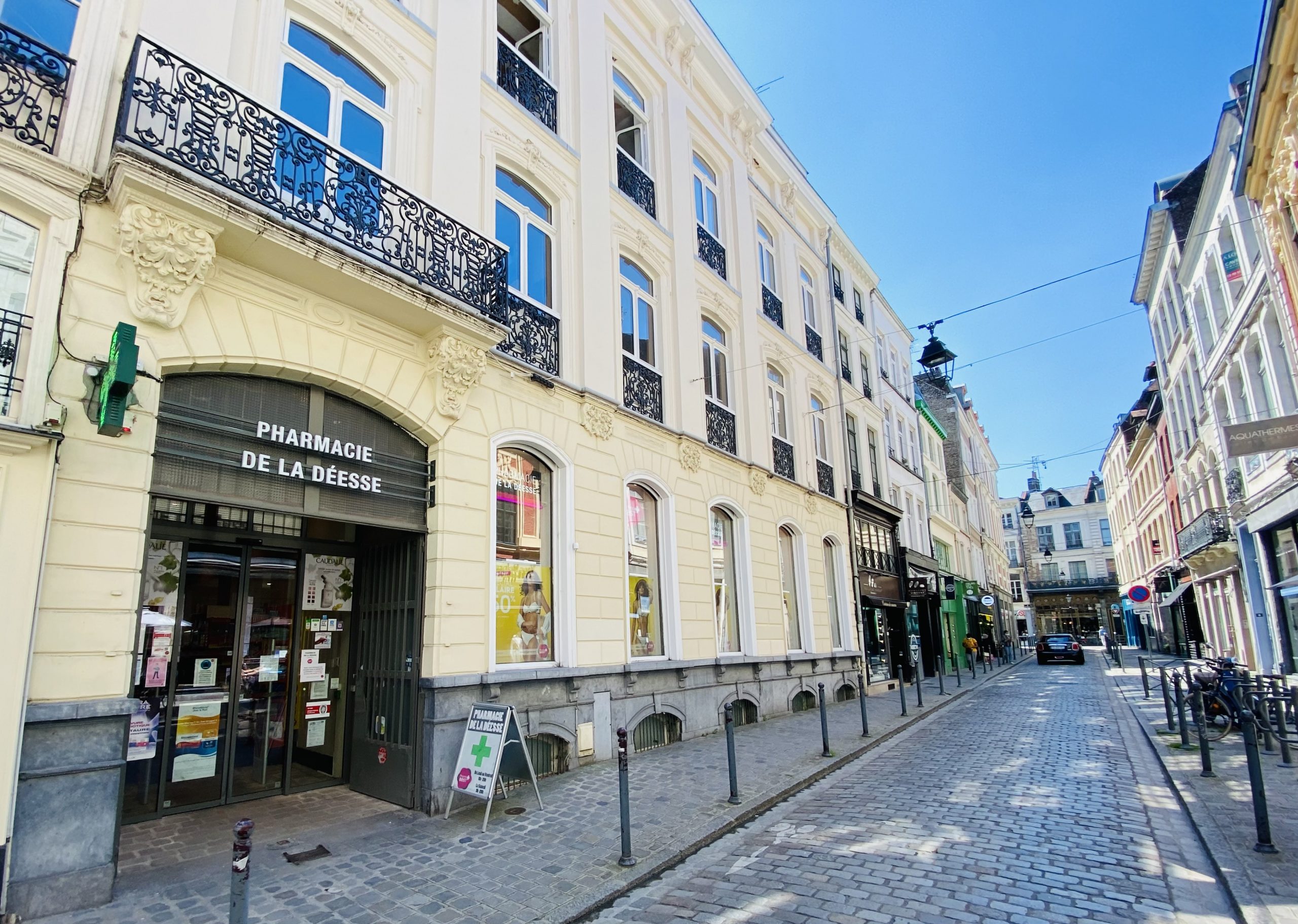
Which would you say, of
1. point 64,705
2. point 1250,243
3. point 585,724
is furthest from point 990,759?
point 1250,243

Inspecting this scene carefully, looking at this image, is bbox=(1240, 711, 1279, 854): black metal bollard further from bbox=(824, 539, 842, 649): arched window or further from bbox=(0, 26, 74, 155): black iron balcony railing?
bbox=(824, 539, 842, 649): arched window

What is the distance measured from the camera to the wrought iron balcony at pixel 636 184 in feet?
42.9

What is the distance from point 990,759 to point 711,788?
4.53m

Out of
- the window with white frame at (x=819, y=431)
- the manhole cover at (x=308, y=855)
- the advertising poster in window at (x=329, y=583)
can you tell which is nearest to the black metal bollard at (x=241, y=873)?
the manhole cover at (x=308, y=855)

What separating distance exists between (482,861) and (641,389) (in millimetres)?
8190

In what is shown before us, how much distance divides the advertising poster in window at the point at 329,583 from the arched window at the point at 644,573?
4.25 m

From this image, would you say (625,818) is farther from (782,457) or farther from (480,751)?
(782,457)

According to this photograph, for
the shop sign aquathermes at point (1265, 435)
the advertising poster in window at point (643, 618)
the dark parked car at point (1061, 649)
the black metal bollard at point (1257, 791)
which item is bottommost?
the dark parked car at point (1061, 649)

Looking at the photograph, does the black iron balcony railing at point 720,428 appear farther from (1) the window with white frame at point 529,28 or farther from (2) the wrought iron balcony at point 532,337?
(1) the window with white frame at point 529,28

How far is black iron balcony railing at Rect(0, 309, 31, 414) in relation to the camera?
4891mm

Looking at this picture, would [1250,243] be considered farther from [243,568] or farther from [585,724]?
[243,568]

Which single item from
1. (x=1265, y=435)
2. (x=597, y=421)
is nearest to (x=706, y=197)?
(x=597, y=421)

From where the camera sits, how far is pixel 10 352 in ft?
16.3

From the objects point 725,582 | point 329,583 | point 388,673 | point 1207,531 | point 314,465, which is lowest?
point 388,673
